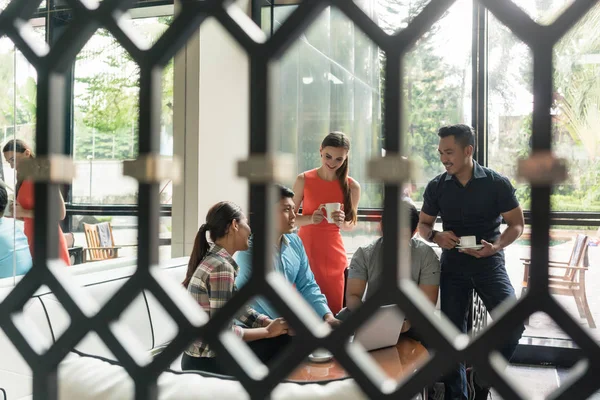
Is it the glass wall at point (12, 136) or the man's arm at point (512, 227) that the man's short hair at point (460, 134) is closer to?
the man's arm at point (512, 227)

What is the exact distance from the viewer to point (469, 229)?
3336 mm

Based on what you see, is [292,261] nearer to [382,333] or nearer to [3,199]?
[382,333]

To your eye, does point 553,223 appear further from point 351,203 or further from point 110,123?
point 110,123

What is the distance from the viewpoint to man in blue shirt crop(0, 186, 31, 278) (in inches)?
113

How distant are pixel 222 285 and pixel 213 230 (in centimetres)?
39

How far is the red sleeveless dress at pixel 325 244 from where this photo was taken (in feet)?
12.2

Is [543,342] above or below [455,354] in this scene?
below

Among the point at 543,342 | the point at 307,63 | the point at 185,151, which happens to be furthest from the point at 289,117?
the point at 543,342

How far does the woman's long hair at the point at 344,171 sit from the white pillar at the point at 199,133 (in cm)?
116

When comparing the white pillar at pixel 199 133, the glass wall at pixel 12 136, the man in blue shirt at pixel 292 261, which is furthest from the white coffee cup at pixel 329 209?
the glass wall at pixel 12 136

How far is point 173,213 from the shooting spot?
4.99 meters

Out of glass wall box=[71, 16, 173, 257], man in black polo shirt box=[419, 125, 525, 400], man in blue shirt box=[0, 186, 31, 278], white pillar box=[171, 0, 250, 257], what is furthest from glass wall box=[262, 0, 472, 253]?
man in blue shirt box=[0, 186, 31, 278]

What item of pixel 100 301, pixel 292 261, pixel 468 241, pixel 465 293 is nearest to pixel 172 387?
pixel 100 301

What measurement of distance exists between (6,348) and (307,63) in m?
4.23
